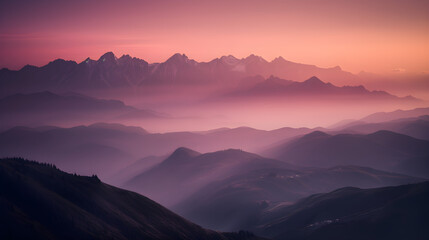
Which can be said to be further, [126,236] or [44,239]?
[126,236]

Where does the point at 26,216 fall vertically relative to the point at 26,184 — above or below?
below

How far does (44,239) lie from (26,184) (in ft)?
135

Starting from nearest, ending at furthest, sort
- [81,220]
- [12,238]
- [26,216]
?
[12,238]
[26,216]
[81,220]

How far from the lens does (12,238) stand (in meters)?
159

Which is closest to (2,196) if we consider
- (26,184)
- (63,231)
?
(26,184)

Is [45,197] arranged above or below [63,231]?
above

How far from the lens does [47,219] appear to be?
603ft

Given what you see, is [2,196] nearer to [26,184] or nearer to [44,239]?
[26,184]

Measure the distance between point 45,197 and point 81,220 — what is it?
18665 mm

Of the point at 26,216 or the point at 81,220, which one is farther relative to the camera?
the point at 81,220

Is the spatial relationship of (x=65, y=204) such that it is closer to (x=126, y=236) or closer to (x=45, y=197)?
(x=45, y=197)

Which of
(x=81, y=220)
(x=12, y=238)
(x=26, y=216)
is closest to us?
(x=12, y=238)

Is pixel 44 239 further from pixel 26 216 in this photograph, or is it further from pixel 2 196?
pixel 2 196

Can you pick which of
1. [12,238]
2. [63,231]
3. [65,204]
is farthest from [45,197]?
[12,238]
